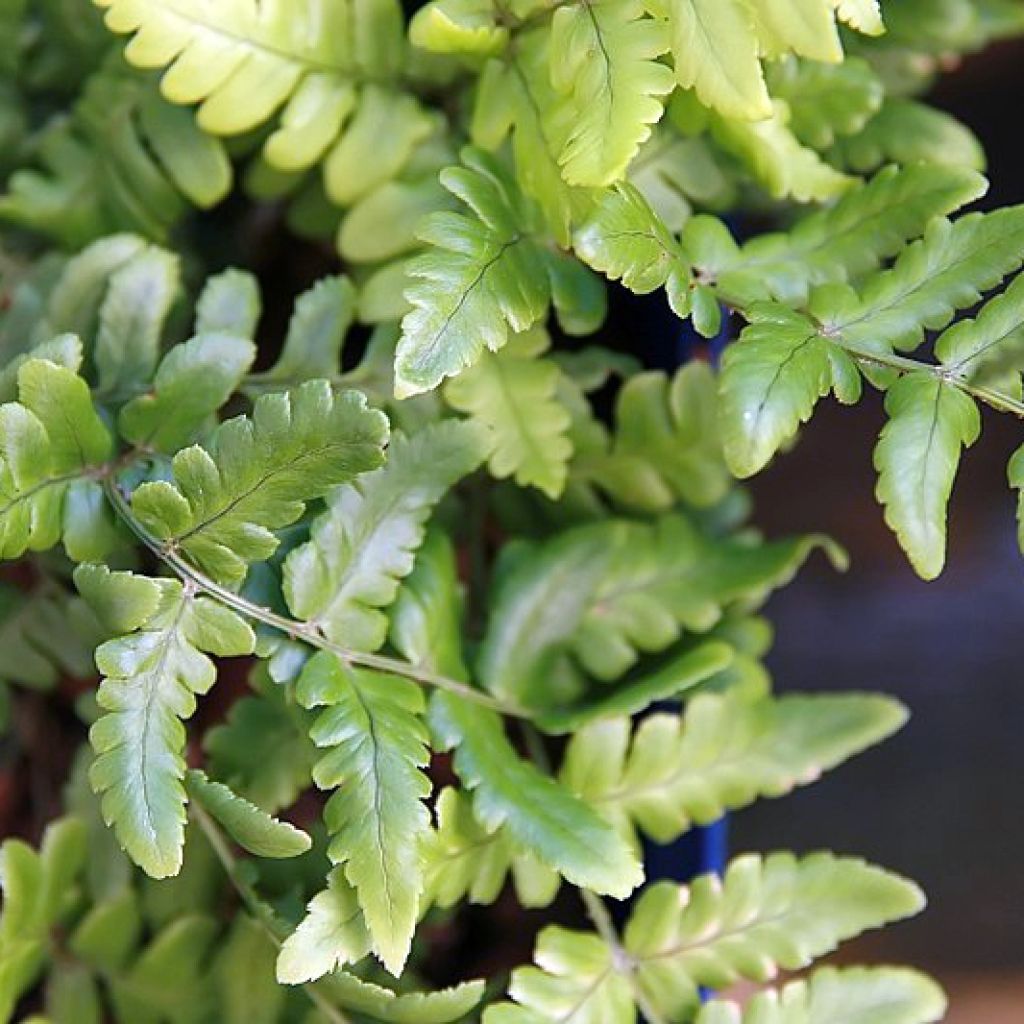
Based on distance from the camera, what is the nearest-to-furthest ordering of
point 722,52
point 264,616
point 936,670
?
point 722,52 → point 264,616 → point 936,670

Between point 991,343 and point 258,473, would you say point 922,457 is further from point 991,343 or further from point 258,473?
point 258,473

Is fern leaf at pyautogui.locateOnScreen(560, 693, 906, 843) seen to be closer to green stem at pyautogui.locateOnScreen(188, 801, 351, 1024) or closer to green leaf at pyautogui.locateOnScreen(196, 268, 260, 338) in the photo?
green stem at pyautogui.locateOnScreen(188, 801, 351, 1024)

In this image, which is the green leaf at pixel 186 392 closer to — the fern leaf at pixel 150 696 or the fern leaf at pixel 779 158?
the fern leaf at pixel 150 696

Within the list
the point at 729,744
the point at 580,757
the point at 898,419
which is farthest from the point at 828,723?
the point at 898,419

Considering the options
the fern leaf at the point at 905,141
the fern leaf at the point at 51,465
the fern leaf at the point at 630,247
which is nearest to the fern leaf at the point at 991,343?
the fern leaf at the point at 630,247

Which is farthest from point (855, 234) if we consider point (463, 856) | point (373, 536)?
point (463, 856)

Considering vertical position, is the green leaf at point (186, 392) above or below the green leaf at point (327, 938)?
above

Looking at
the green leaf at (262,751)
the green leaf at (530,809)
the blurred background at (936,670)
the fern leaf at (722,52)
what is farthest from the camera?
the blurred background at (936,670)
